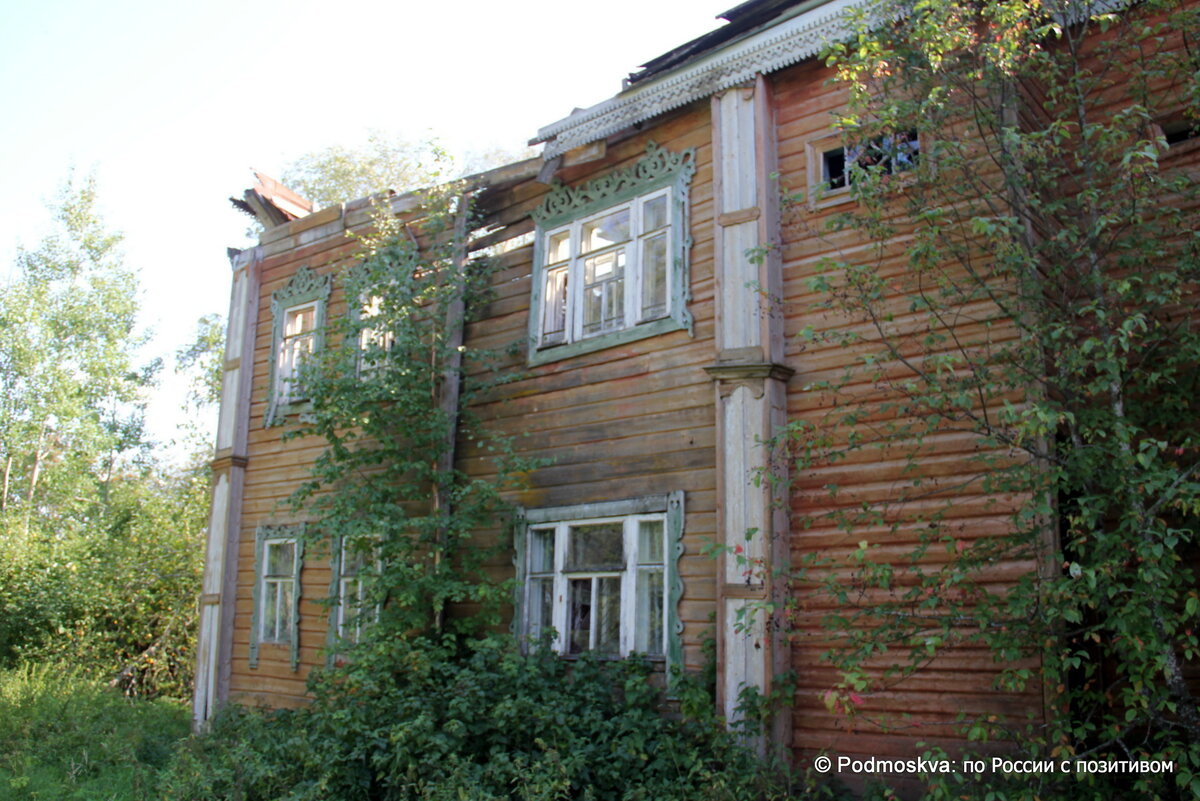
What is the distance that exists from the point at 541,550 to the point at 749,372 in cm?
286

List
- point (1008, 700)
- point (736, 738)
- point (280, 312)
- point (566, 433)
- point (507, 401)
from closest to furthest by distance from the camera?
point (1008, 700), point (736, 738), point (566, 433), point (507, 401), point (280, 312)

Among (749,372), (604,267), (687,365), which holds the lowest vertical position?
(749,372)

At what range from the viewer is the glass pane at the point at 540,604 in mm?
8648

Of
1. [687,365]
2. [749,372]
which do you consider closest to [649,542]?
[687,365]

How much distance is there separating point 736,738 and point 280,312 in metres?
8.47

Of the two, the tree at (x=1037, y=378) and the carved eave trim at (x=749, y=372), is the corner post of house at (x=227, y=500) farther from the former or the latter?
the tree at (x=1037, y=378)

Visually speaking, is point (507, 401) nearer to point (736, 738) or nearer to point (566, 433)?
point (566, 433)

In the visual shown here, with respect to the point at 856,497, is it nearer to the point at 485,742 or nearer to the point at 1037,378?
the point at 1037,378

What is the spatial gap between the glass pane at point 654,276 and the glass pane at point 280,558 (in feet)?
18.6

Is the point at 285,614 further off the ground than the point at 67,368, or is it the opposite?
the point at 67,368

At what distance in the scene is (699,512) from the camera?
24.9 feet

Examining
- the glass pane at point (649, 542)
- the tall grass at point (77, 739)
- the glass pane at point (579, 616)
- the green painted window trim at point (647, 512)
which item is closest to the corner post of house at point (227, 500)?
the tall grass at point (77, 739)

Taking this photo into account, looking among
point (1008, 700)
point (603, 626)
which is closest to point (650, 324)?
point (603, 626)

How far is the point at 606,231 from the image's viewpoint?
9.12 m
